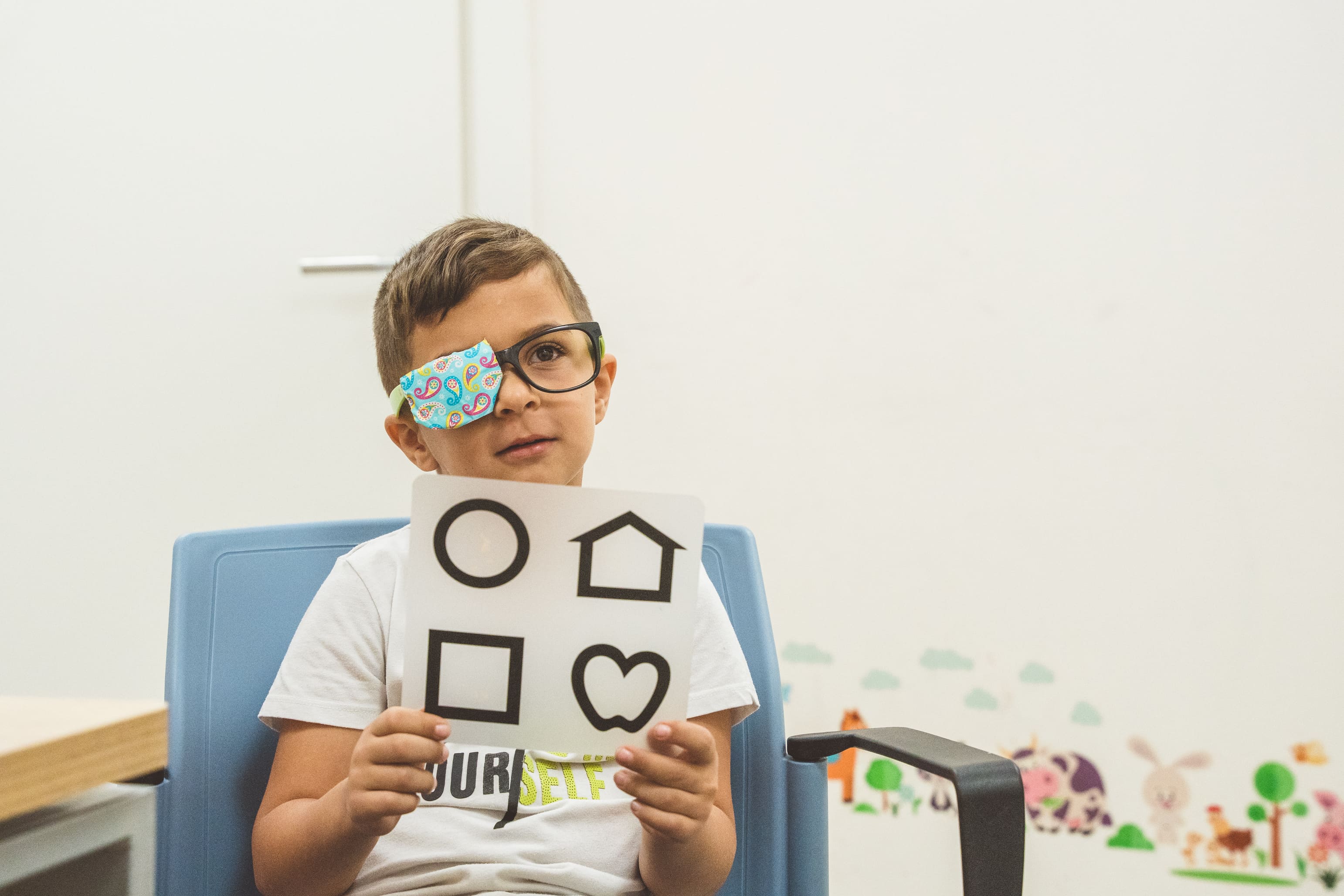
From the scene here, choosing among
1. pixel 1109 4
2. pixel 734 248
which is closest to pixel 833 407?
pixel 734 248

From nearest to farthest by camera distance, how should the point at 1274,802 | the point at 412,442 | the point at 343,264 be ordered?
the point at 412,442 → the point at 1274,802 → the point at 343,264

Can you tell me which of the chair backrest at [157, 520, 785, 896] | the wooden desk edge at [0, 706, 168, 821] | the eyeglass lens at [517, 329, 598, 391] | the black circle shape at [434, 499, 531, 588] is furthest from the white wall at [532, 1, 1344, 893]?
the wooden desk edge at [0, 706, 168, 821]

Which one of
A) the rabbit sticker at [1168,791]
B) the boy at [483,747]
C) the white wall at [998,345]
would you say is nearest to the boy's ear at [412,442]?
the boy at [483,747]

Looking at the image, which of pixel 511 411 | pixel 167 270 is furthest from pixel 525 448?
pixel 167 270

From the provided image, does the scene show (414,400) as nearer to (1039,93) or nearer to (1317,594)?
(1039,93)

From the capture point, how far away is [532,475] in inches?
32.7

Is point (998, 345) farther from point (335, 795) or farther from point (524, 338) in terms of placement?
point (335, 795)

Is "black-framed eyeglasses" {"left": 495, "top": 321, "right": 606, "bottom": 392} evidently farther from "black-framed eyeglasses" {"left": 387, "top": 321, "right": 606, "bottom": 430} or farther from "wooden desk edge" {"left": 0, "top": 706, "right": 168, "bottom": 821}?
"wooden desk edge" {"left": 0, "top": 706, "right": 168, "bottom": 821}

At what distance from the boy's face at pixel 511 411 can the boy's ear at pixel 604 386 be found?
63 millimetres

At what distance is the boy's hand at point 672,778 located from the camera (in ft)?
2.11

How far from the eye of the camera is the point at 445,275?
2.80 feet

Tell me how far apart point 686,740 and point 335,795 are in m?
0.25

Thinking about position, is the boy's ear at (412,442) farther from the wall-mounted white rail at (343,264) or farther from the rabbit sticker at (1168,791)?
the rabbit sticker at (1168,791)

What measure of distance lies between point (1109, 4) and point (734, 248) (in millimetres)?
658
